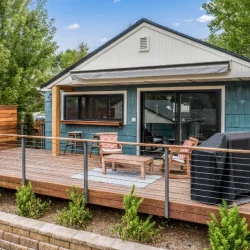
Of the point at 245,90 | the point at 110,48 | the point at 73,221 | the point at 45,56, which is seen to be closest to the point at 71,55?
the point at 45,56

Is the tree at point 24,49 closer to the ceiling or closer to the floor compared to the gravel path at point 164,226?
closer to the ceiling

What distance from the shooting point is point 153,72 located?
22.1 feet

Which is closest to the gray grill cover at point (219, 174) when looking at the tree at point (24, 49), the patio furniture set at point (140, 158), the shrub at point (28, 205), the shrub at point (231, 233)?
the shrub at point (231, 233)

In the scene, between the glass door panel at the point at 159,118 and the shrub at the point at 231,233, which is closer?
the shrub at the point at 231,233

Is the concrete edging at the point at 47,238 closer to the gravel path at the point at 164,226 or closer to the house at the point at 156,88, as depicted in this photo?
the gravel path at the point at 164,226

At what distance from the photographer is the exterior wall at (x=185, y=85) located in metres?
6.74

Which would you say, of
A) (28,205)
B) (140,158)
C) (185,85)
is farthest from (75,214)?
(185,85)

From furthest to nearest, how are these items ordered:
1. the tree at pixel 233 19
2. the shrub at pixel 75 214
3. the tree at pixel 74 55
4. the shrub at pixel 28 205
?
1. the tree at pixel 74 55
2. the tree at pixel 233 19
3. the shrub at pixel 28 205
4. the shrub at pixel 75 214

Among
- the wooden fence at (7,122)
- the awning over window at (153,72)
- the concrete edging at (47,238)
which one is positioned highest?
the awning over window at (153,72)

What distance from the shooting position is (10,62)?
34.4 feet

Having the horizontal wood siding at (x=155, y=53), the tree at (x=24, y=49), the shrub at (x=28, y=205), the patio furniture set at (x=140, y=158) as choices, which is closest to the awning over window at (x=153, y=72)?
the horizontal wood siding at (x=155, y=53)

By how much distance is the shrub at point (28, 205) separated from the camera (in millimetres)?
5184

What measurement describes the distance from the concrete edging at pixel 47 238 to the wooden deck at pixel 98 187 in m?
0.60

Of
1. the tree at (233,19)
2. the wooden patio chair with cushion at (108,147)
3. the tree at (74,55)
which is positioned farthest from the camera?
the tree at (74,55)
